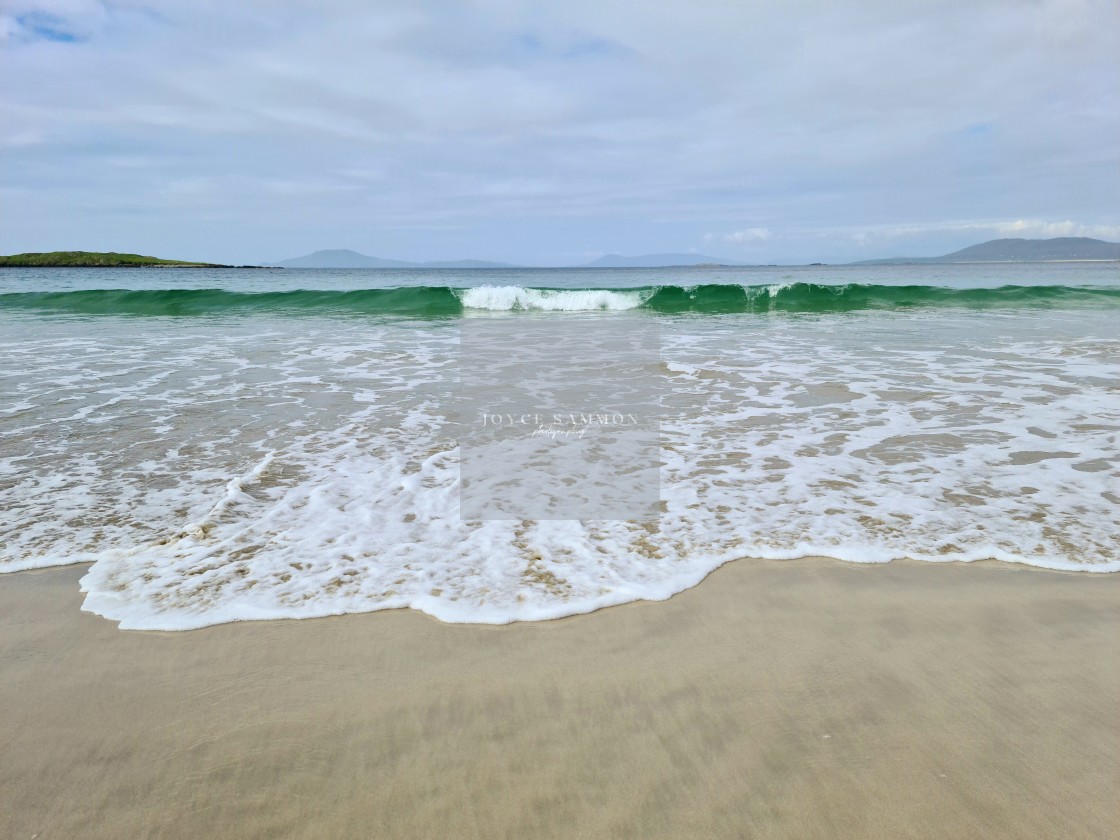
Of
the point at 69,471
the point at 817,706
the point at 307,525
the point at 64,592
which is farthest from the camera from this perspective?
the point at 69,471

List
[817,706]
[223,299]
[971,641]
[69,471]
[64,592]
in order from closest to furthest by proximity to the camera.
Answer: [817,706], [971,641], [64,592], [69,471], [223,299]

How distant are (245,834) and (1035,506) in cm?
407

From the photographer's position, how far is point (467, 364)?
29.6 ft

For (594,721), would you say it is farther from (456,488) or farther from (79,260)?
(79,260)

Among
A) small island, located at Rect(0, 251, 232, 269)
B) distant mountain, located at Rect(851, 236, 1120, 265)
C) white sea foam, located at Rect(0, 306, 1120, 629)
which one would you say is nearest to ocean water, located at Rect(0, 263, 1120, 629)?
white sea foam, located at Rect(0, 306, 1120, 629)

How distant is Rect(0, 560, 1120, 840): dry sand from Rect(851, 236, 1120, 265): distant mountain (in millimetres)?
131783

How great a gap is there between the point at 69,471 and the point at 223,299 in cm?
2095

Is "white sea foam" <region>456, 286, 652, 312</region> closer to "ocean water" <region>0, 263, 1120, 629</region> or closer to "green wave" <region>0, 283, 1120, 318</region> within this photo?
"green wave" <region>0, 283, 1120, 318</region>

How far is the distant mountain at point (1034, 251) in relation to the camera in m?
115

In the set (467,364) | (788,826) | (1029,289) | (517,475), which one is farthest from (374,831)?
(1029,289)

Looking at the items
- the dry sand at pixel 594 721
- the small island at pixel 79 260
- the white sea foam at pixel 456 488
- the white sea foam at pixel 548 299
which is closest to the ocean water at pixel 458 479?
the white sea foam at pixel 456 488

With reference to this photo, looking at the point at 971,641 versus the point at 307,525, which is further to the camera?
the point at 307,525

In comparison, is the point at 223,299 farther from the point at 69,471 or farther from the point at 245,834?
the point at 245,834

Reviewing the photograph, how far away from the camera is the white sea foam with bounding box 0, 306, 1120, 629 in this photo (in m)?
2.94
